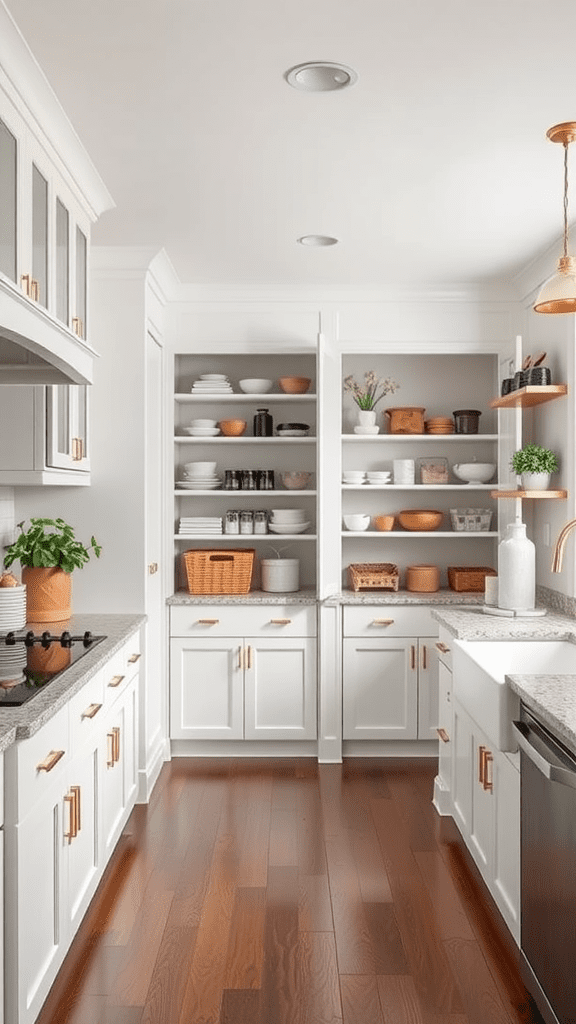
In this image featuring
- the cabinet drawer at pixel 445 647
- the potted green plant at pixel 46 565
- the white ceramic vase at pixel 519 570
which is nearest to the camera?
the potted green plant at pixel 46 565

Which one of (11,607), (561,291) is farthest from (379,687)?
(561,291)

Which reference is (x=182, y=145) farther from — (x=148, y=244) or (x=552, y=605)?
(x=552, y=605)

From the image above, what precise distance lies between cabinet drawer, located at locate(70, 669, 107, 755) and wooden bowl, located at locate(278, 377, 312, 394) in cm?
230

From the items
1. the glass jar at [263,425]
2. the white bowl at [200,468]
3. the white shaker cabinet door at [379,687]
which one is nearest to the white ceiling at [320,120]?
the glass jar at [263,425]

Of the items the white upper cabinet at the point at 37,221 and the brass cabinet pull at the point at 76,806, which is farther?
the brass cabinet pull at the point at 76,806

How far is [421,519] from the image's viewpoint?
16.5 ft

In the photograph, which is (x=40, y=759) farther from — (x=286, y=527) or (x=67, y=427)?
(x=286, y=527)

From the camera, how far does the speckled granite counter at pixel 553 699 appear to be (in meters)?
2.13

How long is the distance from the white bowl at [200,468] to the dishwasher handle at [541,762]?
9.12 feet

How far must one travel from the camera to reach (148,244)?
413 centimetres

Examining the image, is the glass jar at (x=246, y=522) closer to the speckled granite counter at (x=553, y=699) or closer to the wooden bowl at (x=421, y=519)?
the wooden bowl at (x=421, y=519)

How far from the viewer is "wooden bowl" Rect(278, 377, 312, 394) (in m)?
5.00

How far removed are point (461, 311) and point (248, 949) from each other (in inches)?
137

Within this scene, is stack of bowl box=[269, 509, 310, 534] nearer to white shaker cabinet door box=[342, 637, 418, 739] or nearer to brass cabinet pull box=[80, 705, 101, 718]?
white shaker cabinet door box=[342, 637, 418, 739]
